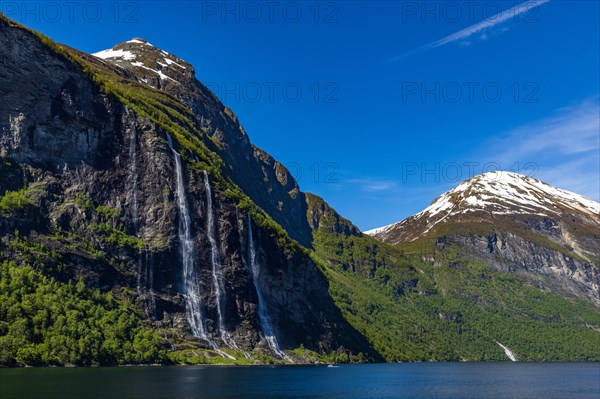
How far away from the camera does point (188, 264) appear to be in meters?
153

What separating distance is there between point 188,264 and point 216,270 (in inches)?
312

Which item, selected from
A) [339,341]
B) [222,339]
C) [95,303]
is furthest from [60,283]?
[339,341]

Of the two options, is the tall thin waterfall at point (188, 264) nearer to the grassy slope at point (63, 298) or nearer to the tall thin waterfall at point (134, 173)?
the grassy slope at point (63, 298)

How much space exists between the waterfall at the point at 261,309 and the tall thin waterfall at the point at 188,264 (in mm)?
18208

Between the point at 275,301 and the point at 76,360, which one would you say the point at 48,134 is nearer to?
the point at 76,360

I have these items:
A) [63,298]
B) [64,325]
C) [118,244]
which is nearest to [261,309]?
[118,244]

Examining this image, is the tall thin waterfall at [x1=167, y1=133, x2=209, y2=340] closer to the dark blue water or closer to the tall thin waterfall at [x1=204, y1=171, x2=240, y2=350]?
the tall thin waterfall at [x1=204, y1=171, x2=240, y2=350]

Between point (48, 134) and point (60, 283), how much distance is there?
40.4 m

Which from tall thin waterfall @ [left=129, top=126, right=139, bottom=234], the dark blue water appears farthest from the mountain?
the dark blue water

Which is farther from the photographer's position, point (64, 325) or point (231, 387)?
point (64, 325)

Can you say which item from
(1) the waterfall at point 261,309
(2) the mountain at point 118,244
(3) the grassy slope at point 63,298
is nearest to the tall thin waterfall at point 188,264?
(2) the mountain at point 118,244

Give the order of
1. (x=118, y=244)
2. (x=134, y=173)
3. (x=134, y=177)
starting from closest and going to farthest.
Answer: (x=118, y=244) → (x=134, y=177) → (x=134, y=173)

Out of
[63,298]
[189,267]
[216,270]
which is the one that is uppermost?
[189,267]

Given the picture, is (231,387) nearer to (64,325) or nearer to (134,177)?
(64,325)
